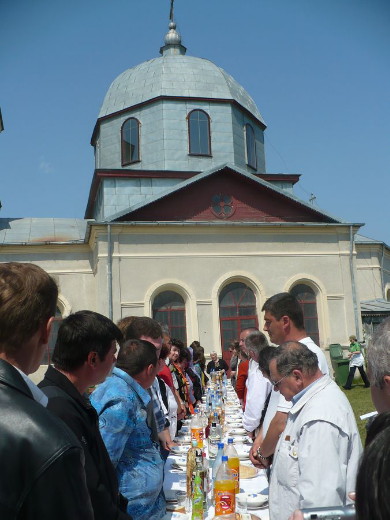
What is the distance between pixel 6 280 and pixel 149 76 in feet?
89.1

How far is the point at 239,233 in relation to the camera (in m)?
→ 21.1

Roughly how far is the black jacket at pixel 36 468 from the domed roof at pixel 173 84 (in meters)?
25.6

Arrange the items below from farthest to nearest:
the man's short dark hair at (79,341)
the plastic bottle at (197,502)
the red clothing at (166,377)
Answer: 1. the red clothing at (166,377)
2. the plastic bottle at (197,502)
3. the man's short dark hair at (79,341)

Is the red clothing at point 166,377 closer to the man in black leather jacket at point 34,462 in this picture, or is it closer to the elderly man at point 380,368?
the elderly man at point 380,368

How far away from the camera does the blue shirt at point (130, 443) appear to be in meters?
3.17

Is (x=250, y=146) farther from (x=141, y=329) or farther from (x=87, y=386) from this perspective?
(x=87, y=386)

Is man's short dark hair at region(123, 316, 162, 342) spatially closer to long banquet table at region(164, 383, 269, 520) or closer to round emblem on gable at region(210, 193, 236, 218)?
long banquet table at region(164, 383, 269, 520)

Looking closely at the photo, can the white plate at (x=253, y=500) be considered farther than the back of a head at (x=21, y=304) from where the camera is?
Yes

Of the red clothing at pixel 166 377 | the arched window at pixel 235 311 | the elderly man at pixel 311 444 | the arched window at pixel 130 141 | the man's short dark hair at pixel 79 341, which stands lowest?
the elderly man at pixel 311 444

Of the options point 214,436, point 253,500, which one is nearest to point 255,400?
point 214,436

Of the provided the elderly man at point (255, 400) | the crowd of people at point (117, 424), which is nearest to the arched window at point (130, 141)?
the elderly man at point (255, 400)

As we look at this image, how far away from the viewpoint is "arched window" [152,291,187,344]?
2005cm

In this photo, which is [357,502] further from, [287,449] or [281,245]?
[281,245]

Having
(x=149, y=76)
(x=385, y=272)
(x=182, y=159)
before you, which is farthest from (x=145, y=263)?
(x=385, y=272)
